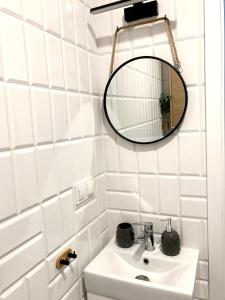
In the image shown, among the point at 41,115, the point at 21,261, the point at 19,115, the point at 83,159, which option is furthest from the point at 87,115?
the point at 21,261

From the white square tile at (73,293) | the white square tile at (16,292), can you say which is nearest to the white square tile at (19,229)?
the white square tile at (16,292)

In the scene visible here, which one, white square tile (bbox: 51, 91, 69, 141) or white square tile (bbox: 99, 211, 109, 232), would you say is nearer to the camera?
white square tile (bbox: 51, 91, 69, 141)

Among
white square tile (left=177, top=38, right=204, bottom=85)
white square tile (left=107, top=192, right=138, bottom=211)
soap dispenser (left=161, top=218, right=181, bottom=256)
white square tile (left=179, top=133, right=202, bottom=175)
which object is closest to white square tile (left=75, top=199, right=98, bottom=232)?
white square tile (left=107, top=192, right=138, bottom=211)

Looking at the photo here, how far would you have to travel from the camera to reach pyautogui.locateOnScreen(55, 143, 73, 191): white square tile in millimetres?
940

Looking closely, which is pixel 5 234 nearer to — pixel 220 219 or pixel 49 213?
pixel 49 213

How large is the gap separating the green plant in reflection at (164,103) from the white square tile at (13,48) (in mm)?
607

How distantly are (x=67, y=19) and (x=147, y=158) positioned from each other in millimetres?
681

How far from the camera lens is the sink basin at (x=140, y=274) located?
3.05 ft

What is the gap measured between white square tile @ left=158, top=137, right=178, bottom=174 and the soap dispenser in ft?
0.88

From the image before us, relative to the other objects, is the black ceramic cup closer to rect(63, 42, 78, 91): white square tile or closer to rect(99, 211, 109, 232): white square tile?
rect(99, 211, 109, 232): white square tile

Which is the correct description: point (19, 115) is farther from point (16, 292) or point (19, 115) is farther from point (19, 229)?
point (16, 292)

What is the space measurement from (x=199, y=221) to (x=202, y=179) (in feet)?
0.64

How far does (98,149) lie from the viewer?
1246 mm

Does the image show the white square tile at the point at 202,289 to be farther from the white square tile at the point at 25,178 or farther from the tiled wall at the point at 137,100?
the white square tile at the point at 25,178
